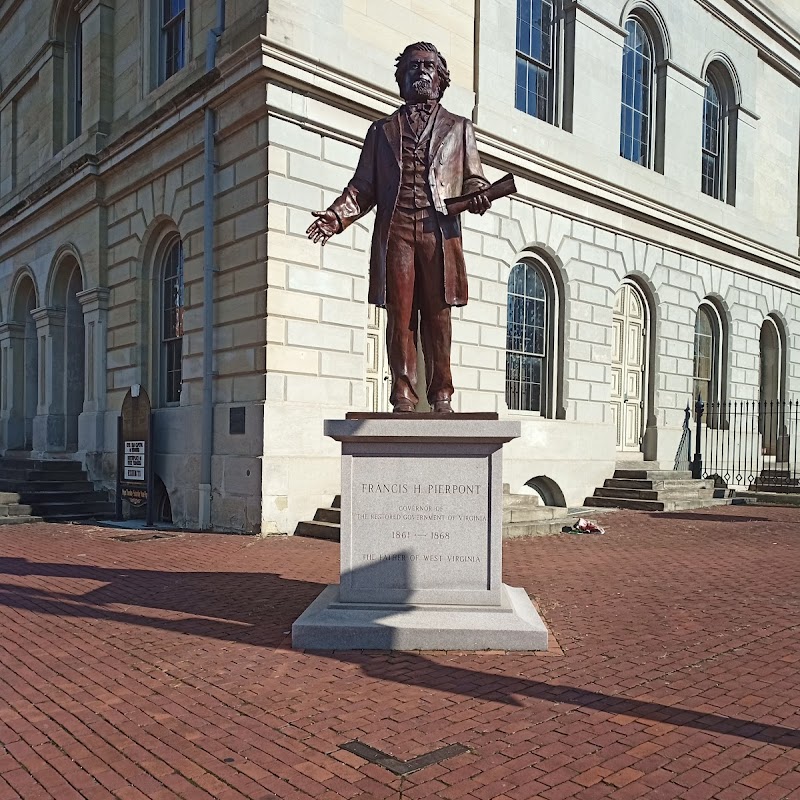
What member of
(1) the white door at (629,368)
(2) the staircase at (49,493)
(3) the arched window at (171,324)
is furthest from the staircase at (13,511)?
(1) the white door at (629,368)

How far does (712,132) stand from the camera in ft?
70.5

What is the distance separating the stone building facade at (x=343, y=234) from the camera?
12188 mm

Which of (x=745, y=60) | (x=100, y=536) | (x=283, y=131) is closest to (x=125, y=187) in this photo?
(x=283, y=131)

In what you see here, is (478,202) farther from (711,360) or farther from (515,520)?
(711,360)

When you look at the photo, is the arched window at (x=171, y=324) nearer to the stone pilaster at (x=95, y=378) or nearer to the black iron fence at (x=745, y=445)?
the stone pilaster at (x=95, y=378)

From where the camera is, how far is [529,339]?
1628cm

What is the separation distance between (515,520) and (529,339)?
16.4 feet

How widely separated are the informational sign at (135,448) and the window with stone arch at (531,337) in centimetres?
705

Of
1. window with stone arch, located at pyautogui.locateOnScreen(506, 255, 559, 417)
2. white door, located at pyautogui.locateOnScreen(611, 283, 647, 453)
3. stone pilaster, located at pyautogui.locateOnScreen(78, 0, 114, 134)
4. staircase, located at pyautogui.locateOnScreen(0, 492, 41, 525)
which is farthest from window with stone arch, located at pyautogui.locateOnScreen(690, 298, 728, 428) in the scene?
staircase, located at pyautogui.locateOnScreen(0, 492, 41, 525)

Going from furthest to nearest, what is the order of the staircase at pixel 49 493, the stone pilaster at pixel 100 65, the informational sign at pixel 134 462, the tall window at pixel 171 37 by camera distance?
1. the stone pilaster at pixel 100 65
2. the tall window at pixel 171 37
3. the staircase at pixel 49 493
4. the informational sign at pixel 134 462

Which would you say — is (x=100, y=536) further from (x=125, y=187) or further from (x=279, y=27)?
(x=279, y=27)

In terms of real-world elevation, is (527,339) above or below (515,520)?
above

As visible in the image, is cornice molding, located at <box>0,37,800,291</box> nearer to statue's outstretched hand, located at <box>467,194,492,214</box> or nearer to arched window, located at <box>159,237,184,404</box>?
arched window, located at <box>159,237,184,404</box>

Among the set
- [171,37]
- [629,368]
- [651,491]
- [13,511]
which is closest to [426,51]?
[171,37]
